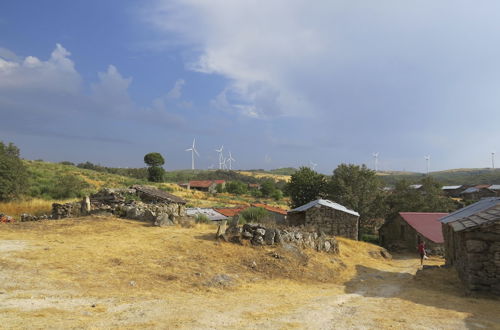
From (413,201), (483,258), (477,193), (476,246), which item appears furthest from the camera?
(477,193)

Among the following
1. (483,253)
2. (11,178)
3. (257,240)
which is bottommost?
(257,240)

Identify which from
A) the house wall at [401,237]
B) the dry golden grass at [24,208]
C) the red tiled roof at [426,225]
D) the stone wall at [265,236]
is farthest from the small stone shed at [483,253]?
the dry golden grass at [24,208]

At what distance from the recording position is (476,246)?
11.9m

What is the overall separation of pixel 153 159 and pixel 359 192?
2243 inches

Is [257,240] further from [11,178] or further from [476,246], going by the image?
[11,178]

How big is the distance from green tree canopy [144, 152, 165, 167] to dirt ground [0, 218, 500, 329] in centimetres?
6405

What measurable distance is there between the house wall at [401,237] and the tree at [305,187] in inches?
316

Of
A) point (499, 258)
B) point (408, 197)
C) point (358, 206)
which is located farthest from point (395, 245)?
point (499, 258)

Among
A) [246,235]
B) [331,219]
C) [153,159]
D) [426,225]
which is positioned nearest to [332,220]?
[331,219]

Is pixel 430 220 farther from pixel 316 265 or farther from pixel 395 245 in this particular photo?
→ pixel 316 265

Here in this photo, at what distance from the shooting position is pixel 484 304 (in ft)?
34.1

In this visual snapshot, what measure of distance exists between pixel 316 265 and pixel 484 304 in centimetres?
638

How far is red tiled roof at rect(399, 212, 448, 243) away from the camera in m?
27.1

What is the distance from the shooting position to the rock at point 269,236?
50.9ft
